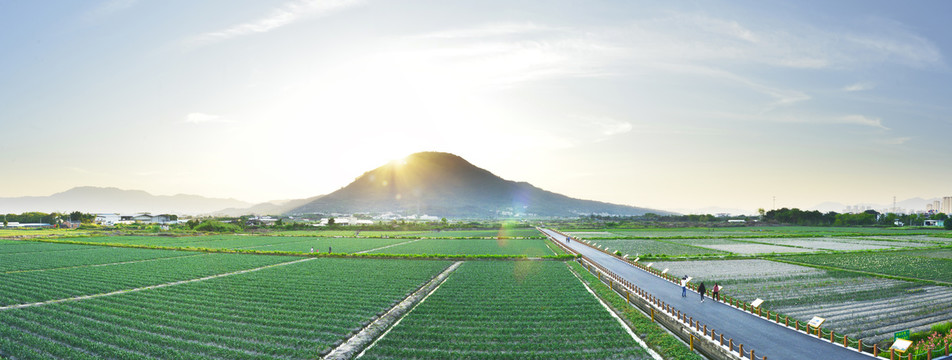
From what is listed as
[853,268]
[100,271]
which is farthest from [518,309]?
[100,271]

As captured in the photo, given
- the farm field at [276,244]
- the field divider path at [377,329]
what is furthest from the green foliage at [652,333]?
the farm field at [276,244]

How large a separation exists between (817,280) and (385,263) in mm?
38141

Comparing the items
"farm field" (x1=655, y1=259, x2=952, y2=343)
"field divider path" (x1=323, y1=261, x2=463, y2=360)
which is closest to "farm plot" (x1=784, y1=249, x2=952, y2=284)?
"farm field" (x1=655, y1=259, x2=952, y2=343)

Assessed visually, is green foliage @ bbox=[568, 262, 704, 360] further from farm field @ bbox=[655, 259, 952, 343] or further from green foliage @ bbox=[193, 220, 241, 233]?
green foliage @ bbox=[193, 220, 241, 233]

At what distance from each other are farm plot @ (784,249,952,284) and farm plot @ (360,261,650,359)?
27547 mm

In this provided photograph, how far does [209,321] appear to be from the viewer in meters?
22.0

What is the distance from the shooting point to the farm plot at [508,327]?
57.5 ft

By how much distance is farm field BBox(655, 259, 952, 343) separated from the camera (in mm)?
21516

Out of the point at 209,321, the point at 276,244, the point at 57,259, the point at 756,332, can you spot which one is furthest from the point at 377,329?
the point at 276,244

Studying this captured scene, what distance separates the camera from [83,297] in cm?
2825

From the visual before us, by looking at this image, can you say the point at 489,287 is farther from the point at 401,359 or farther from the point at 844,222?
the point at 844,222

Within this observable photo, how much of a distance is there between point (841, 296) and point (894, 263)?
23973 millimetres

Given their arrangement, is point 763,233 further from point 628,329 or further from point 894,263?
point 628,329

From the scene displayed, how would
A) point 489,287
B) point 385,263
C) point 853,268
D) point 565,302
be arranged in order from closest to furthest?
point 565,302
point 489,287
point 853,268
point 385,263
